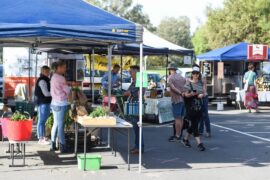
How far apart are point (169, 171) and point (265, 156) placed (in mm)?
2644

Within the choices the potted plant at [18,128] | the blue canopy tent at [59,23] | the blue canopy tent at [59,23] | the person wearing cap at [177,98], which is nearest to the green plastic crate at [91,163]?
the potted plant at [18,128]

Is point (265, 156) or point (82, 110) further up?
point (82, 110)

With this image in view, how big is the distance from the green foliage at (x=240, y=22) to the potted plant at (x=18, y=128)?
35.5 meters

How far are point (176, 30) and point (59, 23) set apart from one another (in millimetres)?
109404

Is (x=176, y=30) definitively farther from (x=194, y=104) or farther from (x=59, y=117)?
(x=59, y=117)

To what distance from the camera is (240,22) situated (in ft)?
147

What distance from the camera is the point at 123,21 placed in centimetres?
867

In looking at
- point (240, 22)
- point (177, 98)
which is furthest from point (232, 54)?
point (240, 22)

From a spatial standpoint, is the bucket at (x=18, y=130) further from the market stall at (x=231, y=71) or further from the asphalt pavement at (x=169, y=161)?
the market stall at (x=231, y=71)

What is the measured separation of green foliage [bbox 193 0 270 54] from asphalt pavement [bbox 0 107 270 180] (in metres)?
30.7

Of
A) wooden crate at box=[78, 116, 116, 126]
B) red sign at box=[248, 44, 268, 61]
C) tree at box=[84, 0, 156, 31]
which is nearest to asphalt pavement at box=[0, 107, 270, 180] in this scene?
wooden crate at box=[78, 116, 116, 126]

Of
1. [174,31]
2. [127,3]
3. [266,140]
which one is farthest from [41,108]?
[174,31]

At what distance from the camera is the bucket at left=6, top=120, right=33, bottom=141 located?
27.5 feet

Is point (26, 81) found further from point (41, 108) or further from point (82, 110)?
point (82, 110)
